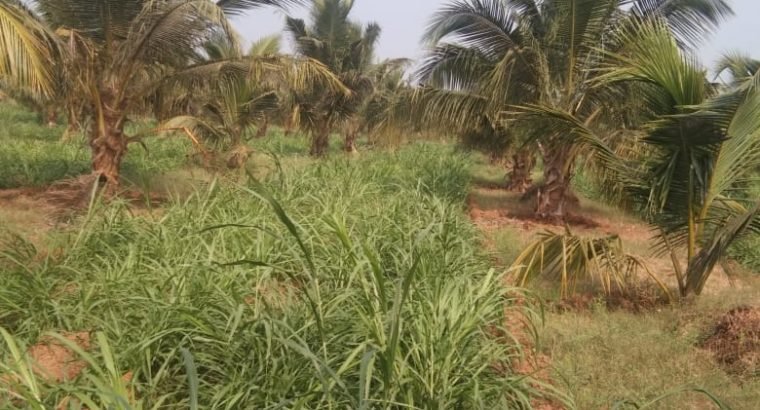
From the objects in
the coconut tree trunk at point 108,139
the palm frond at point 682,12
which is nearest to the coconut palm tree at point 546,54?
the palm frond at point 682,12

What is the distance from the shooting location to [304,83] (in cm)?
750

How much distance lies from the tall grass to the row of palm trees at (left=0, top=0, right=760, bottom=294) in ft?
6.38

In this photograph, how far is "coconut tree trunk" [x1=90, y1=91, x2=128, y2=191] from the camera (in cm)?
727

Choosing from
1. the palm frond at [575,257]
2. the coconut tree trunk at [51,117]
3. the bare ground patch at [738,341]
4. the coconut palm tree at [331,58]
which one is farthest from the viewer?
the coconut tree trunk at [51,117]

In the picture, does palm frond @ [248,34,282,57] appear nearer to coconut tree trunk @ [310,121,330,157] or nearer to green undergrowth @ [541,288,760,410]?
coconut tree trunk @ [310,121,330,157]

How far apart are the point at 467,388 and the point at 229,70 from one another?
6105mm

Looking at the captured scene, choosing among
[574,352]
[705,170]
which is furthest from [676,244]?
[574,352]

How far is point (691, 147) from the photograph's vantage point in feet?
14.7

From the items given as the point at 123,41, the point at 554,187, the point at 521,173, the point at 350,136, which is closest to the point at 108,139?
the point at 123,41

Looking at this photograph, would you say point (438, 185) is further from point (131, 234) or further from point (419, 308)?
point (419, 308)

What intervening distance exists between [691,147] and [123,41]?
6556 millimetres

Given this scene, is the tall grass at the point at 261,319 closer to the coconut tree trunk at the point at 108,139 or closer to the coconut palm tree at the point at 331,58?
the coconut tree trunk at the point at 108,139

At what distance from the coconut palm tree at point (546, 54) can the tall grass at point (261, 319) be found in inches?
136

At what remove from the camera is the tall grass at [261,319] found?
2.08 m
